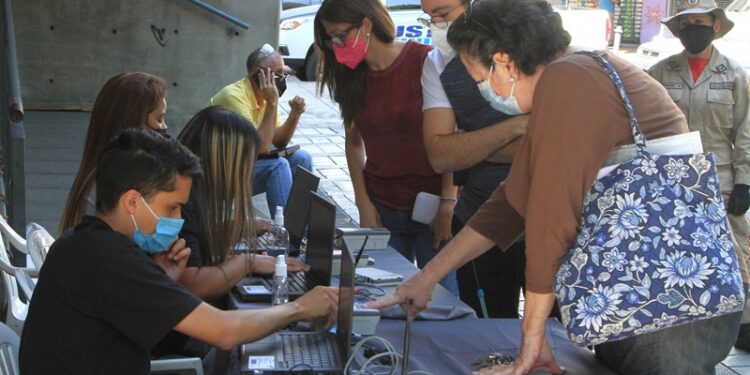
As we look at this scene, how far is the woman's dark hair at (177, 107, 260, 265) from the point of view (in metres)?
3.48

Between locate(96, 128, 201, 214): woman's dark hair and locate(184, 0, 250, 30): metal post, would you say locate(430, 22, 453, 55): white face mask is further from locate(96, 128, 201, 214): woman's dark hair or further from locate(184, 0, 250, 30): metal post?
locate(184, 0, 250, 30): metal post

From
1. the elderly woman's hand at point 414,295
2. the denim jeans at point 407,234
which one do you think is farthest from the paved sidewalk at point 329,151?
the elderly woman's hand at point 414,295

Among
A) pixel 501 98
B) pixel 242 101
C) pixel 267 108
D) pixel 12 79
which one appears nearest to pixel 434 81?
pixel 501 98

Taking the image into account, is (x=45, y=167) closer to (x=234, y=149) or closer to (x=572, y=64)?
(x=234, y=149)

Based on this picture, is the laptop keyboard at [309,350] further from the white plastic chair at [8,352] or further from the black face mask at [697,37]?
the black face mask at [697,37]

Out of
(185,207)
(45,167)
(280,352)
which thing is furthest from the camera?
(45,167)

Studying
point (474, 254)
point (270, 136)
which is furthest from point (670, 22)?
point (474, 254)

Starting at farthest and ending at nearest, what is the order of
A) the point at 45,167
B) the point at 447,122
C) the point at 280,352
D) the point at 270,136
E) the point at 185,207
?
the point at 45,167 < the point at 270,136 < the point at 447,122 < the point at 185,207 < the point at 280,352

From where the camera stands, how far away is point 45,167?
7.82 metres

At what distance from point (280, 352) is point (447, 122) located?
1342mm

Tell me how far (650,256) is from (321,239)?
1.47m

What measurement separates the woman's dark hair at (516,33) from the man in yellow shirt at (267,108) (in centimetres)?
356

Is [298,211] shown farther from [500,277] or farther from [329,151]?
[329,151]

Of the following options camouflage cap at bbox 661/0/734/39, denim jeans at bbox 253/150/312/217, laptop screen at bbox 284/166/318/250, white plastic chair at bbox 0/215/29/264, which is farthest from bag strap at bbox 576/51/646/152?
denim jeans at bbox 253/150/312/217
